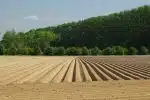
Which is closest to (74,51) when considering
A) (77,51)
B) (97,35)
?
(77,51)

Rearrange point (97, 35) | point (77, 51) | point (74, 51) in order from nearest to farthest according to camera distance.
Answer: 1. point (77, 51)
2. point (74, 51)
3. point (97, 35)

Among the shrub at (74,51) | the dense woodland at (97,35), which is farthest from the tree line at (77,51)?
the dense woodland at (97,35)

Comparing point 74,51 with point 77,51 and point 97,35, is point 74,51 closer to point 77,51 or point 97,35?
point 77,51

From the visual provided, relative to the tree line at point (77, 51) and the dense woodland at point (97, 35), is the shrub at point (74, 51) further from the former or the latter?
the dense woodland at point (97, 35)

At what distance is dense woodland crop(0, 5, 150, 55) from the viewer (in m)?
95.2

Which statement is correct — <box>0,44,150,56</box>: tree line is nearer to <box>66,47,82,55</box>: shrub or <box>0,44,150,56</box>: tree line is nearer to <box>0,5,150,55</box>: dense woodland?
<box>66,47,82,55</box>: shrub

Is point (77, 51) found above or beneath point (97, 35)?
beneath

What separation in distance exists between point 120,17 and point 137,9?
22.1ft

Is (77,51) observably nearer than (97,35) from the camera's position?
Yes

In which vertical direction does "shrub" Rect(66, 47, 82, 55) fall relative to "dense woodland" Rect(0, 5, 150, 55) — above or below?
below

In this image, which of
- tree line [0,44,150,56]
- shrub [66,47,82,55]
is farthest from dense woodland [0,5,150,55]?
shrub [66,47,82,55]

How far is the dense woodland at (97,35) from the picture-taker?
313 ft

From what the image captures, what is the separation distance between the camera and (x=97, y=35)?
11019 centimetres

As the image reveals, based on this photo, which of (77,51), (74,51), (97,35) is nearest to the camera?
(77,51)
